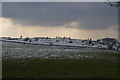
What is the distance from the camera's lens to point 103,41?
107m

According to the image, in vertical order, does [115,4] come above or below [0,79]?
above

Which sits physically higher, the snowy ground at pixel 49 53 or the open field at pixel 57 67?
the snowy ground at pixel 49 53

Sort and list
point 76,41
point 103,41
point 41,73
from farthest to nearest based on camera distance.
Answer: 1. point 76,41
2. point 103,41
3. point 41,73

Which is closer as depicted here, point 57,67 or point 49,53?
point 57,67

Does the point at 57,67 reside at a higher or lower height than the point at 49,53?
lower

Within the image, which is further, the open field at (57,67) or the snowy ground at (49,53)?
the snowy ground at (49,53)

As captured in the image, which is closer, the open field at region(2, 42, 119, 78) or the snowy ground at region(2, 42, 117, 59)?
the open field at region(2, 42, 119, 78)

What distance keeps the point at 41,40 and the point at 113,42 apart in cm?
3430

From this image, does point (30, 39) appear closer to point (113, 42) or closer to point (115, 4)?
point (113, 42)

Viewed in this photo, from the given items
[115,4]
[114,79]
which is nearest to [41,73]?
[114,79]

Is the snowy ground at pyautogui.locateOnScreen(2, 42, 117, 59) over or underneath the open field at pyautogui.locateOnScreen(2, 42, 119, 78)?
over

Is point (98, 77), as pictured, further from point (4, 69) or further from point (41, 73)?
point (4, 69)

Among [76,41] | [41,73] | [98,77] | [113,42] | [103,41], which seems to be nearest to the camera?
[98,77]

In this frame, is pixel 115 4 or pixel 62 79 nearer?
pixel 62 79
